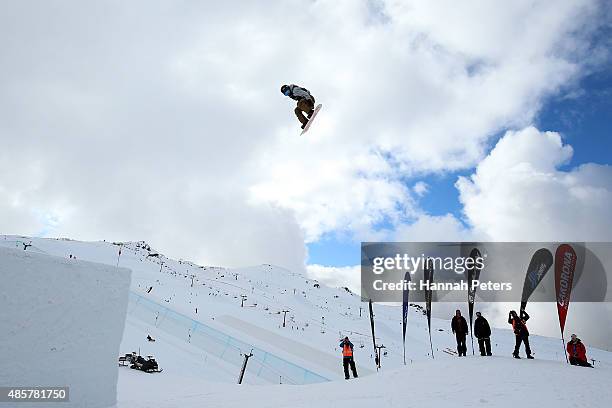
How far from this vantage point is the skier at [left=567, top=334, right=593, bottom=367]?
38.1 ft

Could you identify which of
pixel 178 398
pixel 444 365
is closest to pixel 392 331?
pixel 444 365

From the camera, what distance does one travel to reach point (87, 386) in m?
6.95

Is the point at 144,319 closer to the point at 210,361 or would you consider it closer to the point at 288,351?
the point at 210,361

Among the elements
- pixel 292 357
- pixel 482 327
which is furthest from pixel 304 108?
pixel 292 357

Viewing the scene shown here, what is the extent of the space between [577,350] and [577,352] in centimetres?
8

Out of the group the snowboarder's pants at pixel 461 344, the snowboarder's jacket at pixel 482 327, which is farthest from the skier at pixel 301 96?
the snowboarder's pants at pixel 461 344

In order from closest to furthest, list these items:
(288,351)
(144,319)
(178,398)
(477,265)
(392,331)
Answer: (178,398) → (477,265) → (144,319) → (288,351) → (392,331)

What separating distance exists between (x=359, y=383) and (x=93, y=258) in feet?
149

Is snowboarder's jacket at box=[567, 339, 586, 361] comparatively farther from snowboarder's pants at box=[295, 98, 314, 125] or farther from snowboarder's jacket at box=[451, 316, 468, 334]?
snowboarder's pants at box=[295, 98, 314, 125]

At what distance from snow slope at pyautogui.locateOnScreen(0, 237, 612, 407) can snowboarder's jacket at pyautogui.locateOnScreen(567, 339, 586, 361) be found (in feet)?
1.93

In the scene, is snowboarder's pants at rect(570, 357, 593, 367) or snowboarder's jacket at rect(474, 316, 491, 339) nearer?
snowboarder's pants at rect(570, 357, 593, 367)

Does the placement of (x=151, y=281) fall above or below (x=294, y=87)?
below

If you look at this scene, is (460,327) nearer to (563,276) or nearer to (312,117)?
(563,276)

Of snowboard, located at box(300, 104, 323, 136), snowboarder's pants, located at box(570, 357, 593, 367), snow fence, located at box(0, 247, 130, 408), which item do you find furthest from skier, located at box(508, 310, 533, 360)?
snow fence, located at box(0, 247, 130, 408)
